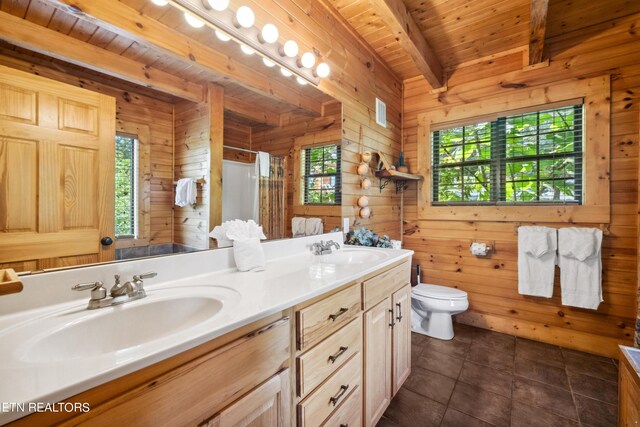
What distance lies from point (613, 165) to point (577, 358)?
153 centimetres

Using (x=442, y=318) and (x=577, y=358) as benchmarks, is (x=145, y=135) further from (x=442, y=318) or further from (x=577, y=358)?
(x=577, y=358)

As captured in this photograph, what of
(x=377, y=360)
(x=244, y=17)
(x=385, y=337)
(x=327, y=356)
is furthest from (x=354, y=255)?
(x=244, y=17)

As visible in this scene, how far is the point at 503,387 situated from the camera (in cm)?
178

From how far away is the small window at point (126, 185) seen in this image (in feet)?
3.08

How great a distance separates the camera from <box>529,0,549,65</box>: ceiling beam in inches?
63.4

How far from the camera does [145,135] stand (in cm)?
101

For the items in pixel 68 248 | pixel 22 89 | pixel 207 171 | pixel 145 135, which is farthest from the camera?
pixel 207 171

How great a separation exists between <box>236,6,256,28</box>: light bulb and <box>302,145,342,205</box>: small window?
2.35 feet

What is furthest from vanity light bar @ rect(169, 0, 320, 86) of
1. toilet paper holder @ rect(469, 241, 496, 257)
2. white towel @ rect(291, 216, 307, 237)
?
toilet paper holder @ rect(469, 241, 496, 257)

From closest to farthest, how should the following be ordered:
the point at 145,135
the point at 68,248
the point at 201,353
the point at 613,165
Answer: the point at 201,353 → the point at 68,248 → the point at 145,135 → the point at 613,165

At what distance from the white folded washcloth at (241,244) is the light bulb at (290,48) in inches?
40.7

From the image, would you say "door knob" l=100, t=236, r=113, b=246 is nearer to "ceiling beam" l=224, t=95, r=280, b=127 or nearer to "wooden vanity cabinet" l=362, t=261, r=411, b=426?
"ceiling beam" l=224, t=95, r=280, b=127

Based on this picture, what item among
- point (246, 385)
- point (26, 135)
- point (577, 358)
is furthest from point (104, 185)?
point (577, 358)

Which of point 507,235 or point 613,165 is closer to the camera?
point 613,165
